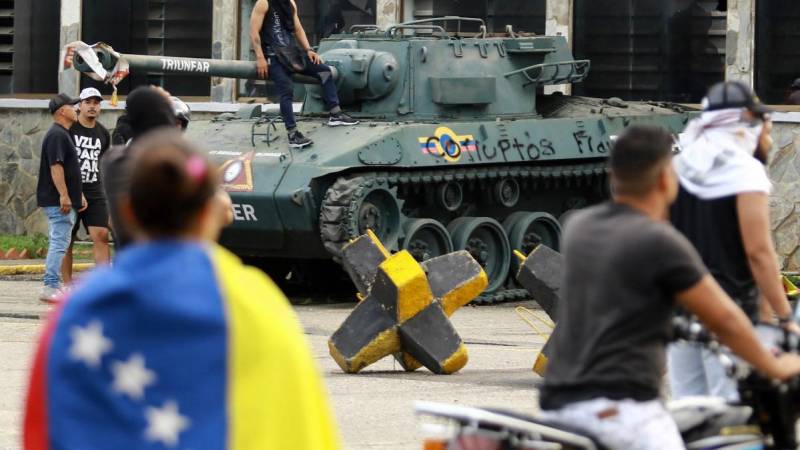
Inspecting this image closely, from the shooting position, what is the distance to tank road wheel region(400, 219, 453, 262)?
15945mm

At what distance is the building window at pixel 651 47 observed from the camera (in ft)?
68.3

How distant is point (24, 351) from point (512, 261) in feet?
21.4

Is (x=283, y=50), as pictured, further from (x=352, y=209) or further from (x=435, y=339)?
(x=435, y=339)

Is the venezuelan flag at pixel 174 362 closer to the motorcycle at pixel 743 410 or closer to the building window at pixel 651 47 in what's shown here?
the motorcycle at pixel 743 410

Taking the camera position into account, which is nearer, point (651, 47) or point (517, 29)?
point (651, 47)

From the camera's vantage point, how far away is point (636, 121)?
18250mm

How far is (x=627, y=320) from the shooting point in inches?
182

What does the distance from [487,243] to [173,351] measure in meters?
13.6

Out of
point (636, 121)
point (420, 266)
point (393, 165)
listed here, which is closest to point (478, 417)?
point (420, 266)

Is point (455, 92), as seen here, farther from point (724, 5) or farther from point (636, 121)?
point (724, 5)

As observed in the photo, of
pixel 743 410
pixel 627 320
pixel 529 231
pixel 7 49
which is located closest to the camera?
pixel 627 320

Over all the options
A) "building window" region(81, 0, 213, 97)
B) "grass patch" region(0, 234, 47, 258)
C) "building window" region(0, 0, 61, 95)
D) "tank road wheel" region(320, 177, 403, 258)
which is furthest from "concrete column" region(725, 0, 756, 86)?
"building window" region(0, 0, 61, 95)

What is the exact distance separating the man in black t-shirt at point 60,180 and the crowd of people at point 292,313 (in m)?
6.94

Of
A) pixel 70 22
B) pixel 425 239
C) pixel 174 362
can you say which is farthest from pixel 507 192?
pixel 174 362
